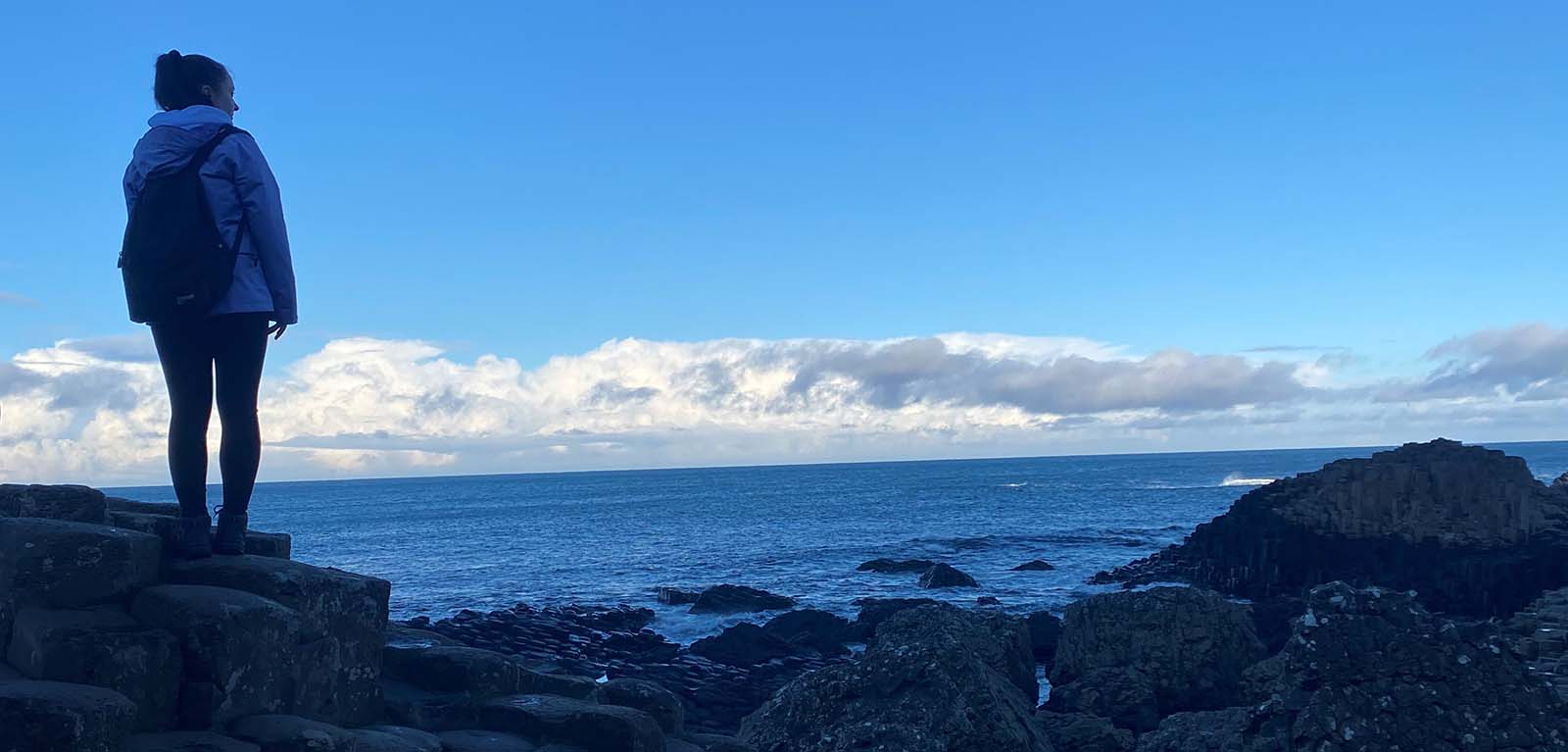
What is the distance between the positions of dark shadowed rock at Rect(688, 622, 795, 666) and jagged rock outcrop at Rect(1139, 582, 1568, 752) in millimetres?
18387

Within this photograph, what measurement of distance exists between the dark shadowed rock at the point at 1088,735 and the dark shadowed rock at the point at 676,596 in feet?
92.2

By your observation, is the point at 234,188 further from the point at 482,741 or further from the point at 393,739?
the point at 482,741

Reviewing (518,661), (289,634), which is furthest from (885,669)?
A: (289,634)

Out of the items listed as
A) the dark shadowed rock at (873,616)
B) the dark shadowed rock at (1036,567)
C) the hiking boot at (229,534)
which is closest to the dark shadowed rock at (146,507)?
the hiking boot at (229,534)

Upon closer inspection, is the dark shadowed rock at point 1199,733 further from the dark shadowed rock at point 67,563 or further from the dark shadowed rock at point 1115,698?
the dark shadowed rock at point 67,563

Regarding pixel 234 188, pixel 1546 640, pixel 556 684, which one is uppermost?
pixel 234 188

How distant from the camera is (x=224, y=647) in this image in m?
5.07

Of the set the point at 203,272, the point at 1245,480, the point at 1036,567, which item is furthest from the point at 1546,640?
the point at 1245,480

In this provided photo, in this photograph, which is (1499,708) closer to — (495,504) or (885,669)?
(885,669)

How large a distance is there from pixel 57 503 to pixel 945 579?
3785cm

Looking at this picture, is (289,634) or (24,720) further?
(289,634)

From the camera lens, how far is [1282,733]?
846cm

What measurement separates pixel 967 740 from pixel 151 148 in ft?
24.5

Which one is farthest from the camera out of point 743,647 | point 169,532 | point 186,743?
point 743,647
